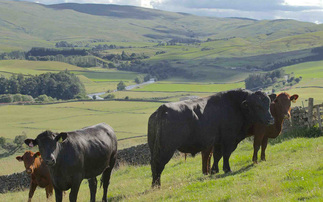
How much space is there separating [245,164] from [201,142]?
2668 millimetres

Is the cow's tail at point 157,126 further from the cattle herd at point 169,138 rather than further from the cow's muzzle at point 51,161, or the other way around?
the cow's muzzle at point 51,161

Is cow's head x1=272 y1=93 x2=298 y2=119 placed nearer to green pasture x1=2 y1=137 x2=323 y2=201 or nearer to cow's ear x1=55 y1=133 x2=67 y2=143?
green pasture x1=2 y1=137 x2=323 y2=201

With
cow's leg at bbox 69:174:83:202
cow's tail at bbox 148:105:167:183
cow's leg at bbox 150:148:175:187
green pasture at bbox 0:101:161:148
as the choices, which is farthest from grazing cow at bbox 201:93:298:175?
green pasture at bbox 0:101:161:148

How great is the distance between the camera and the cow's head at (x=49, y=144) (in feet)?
37.9

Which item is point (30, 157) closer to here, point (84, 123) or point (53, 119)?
point (84, 123)

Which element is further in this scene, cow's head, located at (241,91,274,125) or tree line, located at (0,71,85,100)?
tree line, located at (0,71,85,100)

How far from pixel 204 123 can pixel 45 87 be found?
15272cm

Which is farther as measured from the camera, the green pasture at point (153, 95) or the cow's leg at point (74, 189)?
the green pasture at point (153, 95)

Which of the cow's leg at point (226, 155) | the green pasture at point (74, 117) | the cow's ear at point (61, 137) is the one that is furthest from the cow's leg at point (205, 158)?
the green pasture at point (74, 117)

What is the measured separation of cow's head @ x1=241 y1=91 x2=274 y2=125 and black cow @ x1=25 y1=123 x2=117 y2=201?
458 cm

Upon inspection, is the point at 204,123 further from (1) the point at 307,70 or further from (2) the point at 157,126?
(1) the point at 307,70

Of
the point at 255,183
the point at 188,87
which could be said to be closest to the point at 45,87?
the point at 188,87

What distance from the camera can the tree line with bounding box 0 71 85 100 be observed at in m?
160

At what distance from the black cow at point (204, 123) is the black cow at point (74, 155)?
4.89 ft
